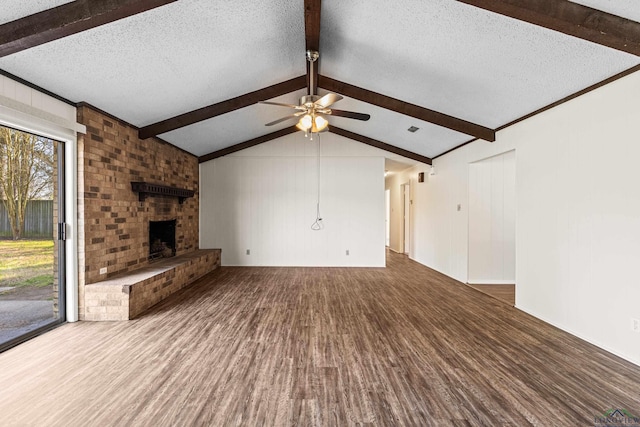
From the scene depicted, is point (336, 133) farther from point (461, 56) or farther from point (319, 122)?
point (461, 56)

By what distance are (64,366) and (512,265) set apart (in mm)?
6475

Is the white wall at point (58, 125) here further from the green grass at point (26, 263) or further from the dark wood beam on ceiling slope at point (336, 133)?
the dark wood beam on ceiling slope at point (336, 133)

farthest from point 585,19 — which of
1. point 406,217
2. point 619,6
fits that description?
point 406,217

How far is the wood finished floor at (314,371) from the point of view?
2.04 meters

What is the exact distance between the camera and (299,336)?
331cm

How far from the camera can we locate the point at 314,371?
2576mm

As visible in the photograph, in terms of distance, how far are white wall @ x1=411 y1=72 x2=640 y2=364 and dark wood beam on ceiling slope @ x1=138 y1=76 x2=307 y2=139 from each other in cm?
332

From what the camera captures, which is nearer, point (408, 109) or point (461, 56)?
point (461, 56)

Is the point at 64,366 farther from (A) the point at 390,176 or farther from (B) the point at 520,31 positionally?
(A) the point at 390,176

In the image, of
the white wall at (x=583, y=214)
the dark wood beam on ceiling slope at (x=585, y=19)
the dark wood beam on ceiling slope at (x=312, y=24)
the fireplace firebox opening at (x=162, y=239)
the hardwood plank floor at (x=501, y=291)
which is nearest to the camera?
the dark wood beam on ceiling slope at (x=585, y=19)

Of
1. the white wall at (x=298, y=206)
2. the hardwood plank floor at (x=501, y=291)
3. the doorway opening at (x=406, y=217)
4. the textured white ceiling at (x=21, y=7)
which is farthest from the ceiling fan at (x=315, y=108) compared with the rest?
the doorway opening at (x=406, y=217)

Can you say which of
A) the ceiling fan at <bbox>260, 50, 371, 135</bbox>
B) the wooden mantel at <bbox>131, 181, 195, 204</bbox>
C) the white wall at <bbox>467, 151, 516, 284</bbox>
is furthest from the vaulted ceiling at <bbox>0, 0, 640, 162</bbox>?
the white wall at <bbox>467, 151, 516, 284</bbox>

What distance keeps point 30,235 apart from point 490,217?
651 cm

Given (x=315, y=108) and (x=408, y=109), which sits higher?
(x=408, y=109)
